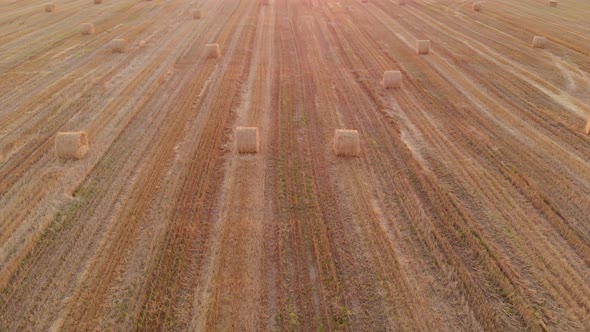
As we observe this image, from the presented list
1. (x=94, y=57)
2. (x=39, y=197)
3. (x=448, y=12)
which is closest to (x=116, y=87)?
(x=94, y=57)

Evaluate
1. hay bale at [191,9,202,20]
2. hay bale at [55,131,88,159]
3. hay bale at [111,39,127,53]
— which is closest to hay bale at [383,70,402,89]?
hay bale at [55,131,88,159]

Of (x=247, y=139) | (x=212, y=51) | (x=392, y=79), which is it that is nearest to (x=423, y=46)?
(x=392, y=79)

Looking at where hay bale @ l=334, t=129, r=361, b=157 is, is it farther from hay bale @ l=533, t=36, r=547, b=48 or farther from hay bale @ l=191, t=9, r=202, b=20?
hay bale @ l=191, t=9, r=202, b=20

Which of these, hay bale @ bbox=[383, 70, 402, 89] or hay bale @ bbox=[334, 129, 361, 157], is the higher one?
hay bale @ bbox=[383, 70, 402, 89]

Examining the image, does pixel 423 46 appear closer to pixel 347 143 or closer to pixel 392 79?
pixel 392 79

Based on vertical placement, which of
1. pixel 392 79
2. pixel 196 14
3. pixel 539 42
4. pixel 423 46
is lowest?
pixel 392 79

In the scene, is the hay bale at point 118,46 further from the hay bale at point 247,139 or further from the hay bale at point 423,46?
the hay bale at point 423,46
